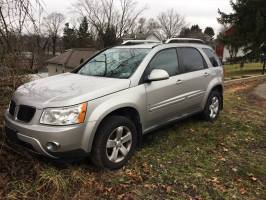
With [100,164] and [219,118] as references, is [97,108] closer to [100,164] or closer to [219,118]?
[100,164]

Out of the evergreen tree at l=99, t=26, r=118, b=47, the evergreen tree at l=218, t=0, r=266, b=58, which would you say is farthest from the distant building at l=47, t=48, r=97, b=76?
the evergreen tree at l=218, t=0, r=266, b=58

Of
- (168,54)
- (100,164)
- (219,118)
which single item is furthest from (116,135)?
(219,118)

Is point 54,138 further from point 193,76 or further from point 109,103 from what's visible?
point 193,76

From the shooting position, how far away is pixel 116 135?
14.3ft

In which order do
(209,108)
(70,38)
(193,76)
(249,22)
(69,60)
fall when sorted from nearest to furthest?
1. (193,76)
2. (209,108)
3. (249,22)
4. (69,60)
5. (70,38)

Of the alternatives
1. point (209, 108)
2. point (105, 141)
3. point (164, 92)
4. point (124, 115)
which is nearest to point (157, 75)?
point (164, 92)

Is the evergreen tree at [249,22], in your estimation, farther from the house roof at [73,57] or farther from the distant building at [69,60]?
the house roof at [73,57]

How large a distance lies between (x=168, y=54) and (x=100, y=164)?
238 cm

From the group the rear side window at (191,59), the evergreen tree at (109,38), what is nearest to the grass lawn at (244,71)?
the rear side window at (191,59)

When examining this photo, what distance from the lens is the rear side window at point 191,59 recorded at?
5.86 metres

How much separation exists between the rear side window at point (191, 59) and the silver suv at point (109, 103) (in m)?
0.02

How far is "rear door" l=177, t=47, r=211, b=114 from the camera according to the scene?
19.0 ft

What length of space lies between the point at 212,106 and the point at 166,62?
6.52 ft

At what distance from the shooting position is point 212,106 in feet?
22.5
